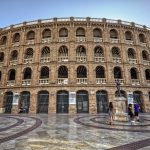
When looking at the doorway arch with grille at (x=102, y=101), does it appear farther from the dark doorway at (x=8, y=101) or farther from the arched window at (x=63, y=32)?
the dark doorway at (x=8, y=101)

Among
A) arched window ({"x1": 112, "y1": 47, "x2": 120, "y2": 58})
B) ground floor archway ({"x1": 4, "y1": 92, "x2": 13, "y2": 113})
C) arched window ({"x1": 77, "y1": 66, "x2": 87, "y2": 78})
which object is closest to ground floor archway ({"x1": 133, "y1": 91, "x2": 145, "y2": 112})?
arched window ({"x1": 112, "y1": 47, "x2": 120, "y2": 58})

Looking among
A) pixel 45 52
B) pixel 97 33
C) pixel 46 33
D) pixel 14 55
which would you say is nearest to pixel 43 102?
pixel 45 52

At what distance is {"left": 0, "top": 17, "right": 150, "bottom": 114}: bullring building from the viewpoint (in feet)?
74.8

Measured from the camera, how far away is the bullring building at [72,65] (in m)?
22.8

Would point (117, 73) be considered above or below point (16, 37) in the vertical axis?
below

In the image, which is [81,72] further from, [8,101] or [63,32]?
[8,101]

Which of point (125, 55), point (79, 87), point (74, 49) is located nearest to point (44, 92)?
point (79, 87)

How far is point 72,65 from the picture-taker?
23.1 metres

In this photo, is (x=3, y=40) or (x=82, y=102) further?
(x=3, y=40)

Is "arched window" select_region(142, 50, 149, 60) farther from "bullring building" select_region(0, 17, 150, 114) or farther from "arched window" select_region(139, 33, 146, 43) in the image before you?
"arched window" select_region(139, 33, 146, 43)

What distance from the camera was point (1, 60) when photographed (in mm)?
27906

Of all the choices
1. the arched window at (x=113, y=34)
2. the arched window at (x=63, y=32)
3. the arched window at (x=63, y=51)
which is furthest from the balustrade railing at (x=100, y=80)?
the arched window at (x=63, y=32)

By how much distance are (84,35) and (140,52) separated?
1006cm

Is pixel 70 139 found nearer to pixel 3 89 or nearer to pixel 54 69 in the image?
pixel 54 69
